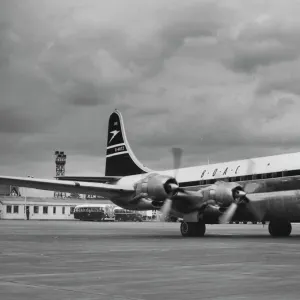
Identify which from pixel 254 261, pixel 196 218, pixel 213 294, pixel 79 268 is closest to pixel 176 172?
pixel 196 218

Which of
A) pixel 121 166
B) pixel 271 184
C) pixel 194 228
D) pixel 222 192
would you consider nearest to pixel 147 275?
pixel 222 192

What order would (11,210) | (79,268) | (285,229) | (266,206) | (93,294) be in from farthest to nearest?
(11,210) < (285,229) < (266,206) < (79,268) < (93,294)

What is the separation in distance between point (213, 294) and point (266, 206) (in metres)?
22.2

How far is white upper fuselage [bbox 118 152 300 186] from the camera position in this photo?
104 ft

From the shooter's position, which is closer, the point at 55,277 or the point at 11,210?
the point at 55,277

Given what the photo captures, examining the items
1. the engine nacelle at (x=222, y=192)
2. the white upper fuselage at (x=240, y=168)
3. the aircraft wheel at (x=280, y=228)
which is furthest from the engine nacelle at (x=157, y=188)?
the aircraft wheel at (x=280, y=228)

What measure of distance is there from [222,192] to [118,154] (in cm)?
1384

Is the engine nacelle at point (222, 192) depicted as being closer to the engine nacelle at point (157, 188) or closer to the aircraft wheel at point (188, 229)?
the engine nacelle at point (157, 188)

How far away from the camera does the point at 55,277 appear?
1255 cm

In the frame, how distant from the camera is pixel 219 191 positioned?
32.1 metres

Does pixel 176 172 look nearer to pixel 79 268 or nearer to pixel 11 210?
pixel 79 268

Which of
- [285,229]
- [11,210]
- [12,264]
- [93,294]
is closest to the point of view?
[93,294]

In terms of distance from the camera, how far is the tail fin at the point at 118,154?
140 feet

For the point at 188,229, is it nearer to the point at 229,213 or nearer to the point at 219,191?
the point at 229,213
